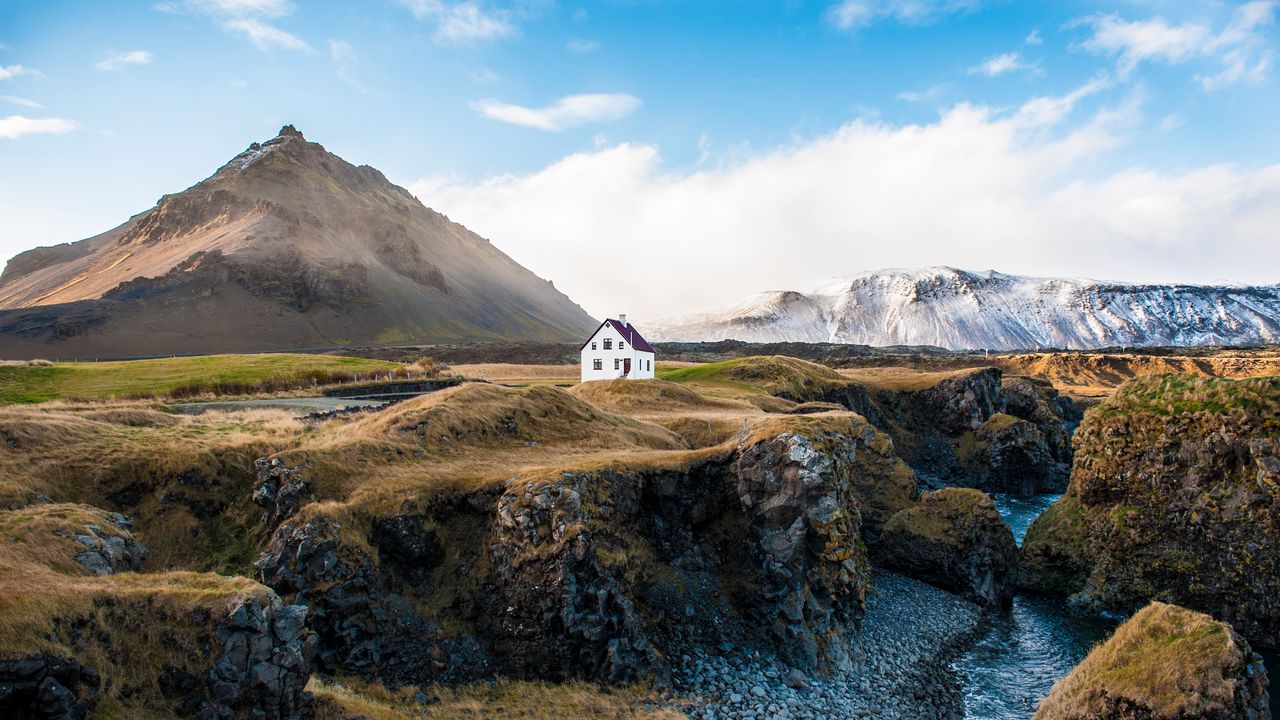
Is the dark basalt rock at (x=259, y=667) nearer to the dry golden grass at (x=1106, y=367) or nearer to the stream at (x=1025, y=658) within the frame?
the stream at (x=1025, y=658)

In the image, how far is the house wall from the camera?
2904 inches

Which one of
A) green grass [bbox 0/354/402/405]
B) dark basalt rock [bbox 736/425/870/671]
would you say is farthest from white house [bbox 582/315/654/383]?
dark basalt rock [bbox 736/425/870/671]

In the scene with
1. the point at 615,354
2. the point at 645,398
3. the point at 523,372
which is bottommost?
the point at 645,398

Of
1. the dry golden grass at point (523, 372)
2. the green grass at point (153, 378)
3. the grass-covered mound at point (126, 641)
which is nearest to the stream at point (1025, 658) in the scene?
the grass-covered mound at point (126, 641)

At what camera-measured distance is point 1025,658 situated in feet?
88.1

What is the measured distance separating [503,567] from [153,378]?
173 ft

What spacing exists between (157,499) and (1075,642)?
39372mm

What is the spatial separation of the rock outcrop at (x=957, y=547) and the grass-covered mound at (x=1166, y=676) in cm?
1278

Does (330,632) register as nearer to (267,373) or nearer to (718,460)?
(718,460)

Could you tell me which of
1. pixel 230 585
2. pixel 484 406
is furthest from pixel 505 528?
pixel 484 406

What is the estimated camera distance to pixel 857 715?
2162 cm

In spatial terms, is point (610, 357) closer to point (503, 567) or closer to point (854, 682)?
point (503, 567)

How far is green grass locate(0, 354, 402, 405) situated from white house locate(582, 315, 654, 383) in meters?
22.4

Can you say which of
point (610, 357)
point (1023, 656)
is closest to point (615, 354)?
point (610, 357)
